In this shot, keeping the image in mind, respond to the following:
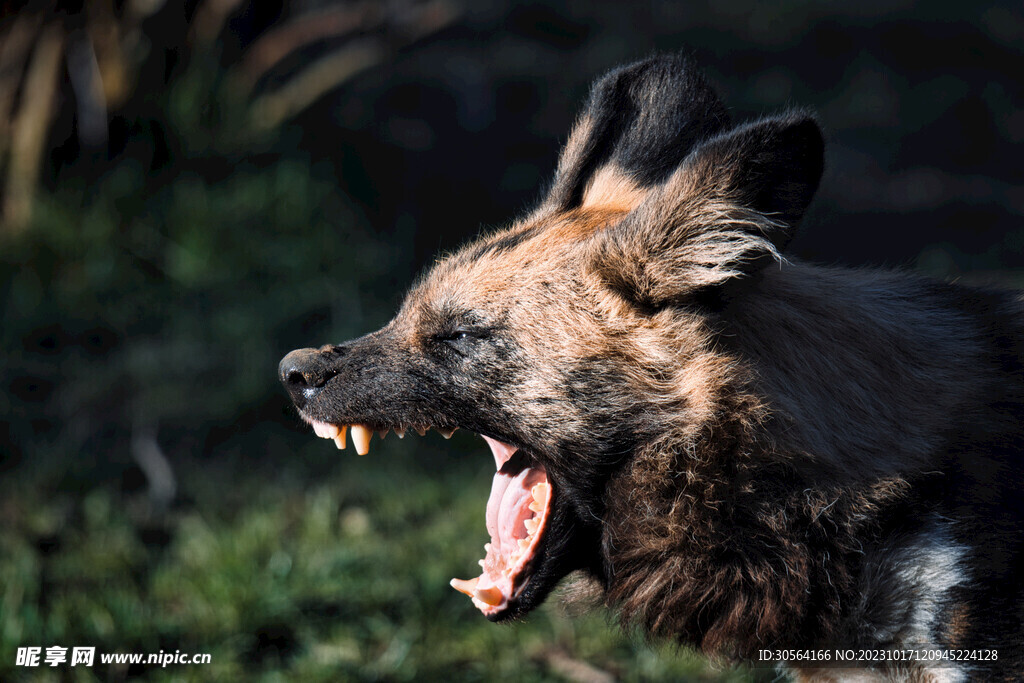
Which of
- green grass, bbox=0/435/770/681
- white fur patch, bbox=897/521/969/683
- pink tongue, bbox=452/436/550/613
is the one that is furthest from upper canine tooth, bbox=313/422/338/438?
white fur patch, bbox=897/521/969/683

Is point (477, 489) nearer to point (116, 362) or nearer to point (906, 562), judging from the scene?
point (116, 362)

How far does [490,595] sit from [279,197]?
12.1ft

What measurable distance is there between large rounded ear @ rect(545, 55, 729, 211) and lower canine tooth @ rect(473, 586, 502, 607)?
3.63 ft

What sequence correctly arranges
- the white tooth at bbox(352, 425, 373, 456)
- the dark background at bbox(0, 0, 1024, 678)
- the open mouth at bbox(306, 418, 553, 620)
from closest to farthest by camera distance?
1. the open mouth at bbox(306, 418, 553, 620)
2. the white tooth at bbox(352, 425, 373, 456)
3. the dark background at bbox(0, 0, 1024, 678)

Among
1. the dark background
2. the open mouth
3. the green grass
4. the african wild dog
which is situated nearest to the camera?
the african wild dog

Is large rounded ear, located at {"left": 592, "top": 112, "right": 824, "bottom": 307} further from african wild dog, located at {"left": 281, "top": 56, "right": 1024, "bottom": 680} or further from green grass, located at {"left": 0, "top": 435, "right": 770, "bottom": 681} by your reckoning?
green grass, located at {"left": 0, "top": 435, "right": 770, "bottom": 681}

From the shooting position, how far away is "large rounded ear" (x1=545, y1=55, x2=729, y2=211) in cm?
273

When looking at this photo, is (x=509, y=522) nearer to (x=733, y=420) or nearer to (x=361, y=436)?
(x=361, y=436)

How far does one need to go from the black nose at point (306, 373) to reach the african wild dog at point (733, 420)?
0.08 metres

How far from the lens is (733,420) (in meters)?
2.15

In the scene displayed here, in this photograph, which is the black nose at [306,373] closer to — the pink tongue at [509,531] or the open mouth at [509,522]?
the open mouth at [509,522]

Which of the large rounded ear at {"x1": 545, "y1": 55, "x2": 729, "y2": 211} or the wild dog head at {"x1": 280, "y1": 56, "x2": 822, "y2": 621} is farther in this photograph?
the large rounded ear at {"x1": 545, "y1": 55, "x2": 729, "y2": 211}

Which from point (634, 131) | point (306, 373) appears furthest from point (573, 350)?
point (634, 131)

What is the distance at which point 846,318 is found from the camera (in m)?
2.33
